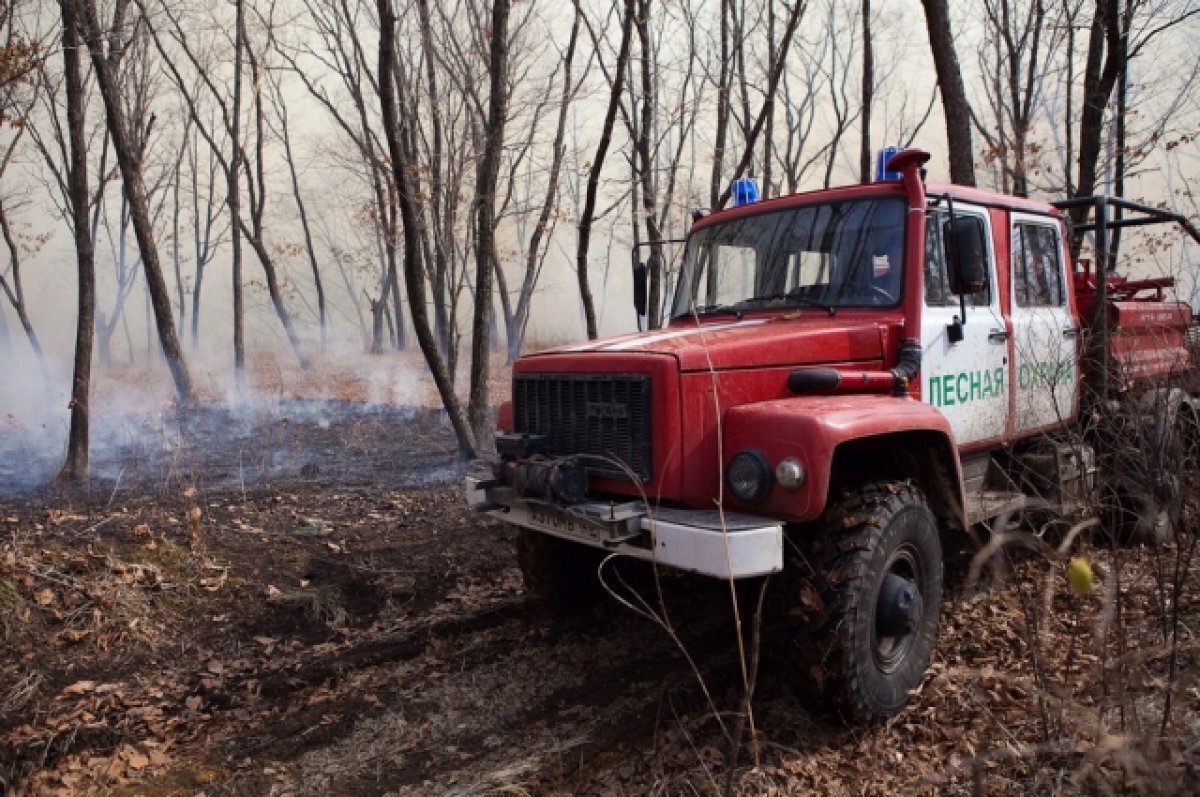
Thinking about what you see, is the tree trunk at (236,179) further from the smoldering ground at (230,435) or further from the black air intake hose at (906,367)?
the black air intake hose at (906,367)

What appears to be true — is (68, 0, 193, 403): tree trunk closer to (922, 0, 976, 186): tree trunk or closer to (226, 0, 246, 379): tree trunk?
(226, 0, 246, 379): tree trunk

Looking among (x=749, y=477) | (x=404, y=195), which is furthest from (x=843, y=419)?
→ (x=404, y=195)

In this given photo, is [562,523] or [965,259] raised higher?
[965,259]

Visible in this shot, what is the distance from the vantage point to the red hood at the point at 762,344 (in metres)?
3.78

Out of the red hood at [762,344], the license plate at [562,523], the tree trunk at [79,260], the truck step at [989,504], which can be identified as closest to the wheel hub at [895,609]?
the truck step at [989,504]

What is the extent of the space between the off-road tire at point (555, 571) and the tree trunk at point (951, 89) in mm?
6776

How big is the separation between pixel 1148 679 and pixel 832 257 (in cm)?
249

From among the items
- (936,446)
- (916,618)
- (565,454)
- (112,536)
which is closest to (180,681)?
(112,536)

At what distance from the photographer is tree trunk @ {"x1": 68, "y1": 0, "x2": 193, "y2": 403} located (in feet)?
28.8

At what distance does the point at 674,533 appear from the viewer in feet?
11.1

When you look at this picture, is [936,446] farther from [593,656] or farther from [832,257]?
[593,656]

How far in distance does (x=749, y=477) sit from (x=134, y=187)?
10.9 metres

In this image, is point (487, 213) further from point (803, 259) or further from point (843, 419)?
point (843, 419)

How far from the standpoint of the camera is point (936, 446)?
415 centimetres
